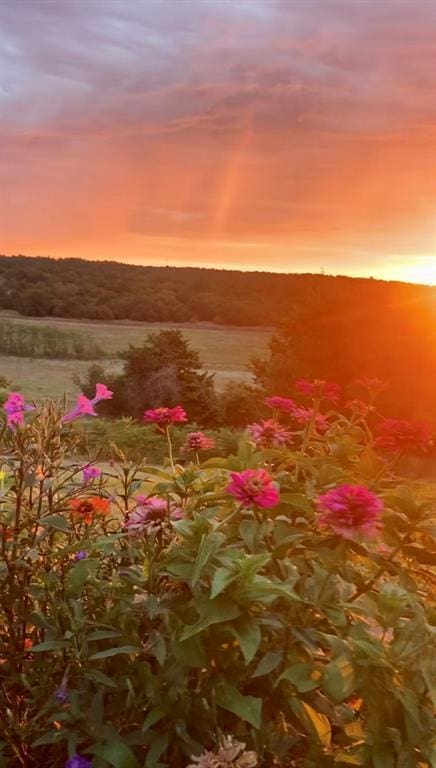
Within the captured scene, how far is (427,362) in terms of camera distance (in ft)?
37.6

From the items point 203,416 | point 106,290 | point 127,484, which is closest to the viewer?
point 127,484

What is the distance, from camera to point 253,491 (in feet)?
5.57

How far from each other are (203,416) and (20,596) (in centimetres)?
1143

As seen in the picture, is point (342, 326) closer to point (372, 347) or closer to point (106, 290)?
point (372, 347)

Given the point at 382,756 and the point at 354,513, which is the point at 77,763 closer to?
the point at 382,756

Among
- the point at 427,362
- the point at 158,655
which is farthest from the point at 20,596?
the point at 427,362

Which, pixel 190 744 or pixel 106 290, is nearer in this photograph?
pixel 190 744

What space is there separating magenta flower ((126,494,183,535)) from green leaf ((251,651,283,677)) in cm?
40

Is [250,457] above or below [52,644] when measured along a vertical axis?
above

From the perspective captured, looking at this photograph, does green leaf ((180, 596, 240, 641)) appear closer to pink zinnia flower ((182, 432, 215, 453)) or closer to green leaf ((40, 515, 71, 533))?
green leaf ((40, 515, 71, 533))

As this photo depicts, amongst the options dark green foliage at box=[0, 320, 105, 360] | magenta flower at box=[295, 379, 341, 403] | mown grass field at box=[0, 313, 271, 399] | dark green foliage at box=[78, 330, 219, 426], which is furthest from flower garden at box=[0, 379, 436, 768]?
dark green foliage at box=[0, 320, 105, 360]

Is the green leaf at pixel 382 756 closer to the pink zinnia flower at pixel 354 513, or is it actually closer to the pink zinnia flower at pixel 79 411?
the pink zinnia flower at pixel 354 513

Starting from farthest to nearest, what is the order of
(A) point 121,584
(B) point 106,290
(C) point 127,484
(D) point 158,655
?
1. (B) point 106,290
2. (C) point 127,484
3. (A) point 121,584
4. (D) point 158,655

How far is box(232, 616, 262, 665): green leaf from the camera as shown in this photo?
63.9 inches
